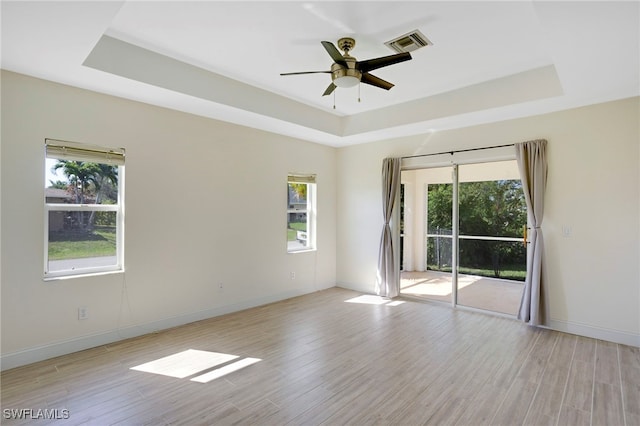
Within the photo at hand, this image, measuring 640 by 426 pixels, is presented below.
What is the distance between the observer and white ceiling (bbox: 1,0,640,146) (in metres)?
2.34

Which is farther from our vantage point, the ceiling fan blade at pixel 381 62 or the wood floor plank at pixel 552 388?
the ceiling fan blade at pixel 381 62

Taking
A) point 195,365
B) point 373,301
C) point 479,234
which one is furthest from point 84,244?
point 479,234

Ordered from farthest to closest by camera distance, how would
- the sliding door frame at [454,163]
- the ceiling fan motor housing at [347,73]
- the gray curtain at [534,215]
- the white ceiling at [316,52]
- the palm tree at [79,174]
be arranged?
1. the sliding door frame at [454,163]
2. the gray curtain at [534,215]
3. the palm tree at [79,174]
4. the ceiling fan motor housing at [347,73]
5. the white ceiling at [316,52]

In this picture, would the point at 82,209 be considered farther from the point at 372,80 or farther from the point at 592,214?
the point at 592,214

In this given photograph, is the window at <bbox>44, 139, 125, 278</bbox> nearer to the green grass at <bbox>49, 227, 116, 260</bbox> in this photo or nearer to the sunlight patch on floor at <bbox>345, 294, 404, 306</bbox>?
the green grass at <bbox>49, 227, 116, 260</bbox>

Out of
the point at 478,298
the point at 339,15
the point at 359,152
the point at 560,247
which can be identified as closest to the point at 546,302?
the point at 560,247

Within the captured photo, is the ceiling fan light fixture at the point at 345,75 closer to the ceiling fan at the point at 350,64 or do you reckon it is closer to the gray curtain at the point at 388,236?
the ceiling fan at the point at 350,64

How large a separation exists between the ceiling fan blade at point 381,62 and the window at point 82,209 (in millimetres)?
2763

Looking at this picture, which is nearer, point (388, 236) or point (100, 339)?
point (100, 339)

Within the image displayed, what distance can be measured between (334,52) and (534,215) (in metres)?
3.29

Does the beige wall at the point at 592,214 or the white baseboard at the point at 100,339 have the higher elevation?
the beige wall at the point at 592,214

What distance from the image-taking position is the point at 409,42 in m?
3.02

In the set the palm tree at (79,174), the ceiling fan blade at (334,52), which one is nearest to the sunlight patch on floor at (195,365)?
the palm tree at (79,174)

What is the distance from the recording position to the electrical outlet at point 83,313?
11.1 ft
